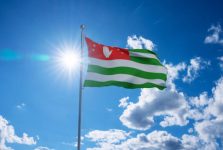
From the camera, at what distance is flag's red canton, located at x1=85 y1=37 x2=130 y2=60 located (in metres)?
25.1

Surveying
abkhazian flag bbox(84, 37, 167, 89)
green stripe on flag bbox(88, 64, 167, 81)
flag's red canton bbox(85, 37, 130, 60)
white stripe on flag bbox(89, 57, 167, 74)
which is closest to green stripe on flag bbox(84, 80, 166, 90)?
abkhazian flag bbox(84, 37, 167, 89)

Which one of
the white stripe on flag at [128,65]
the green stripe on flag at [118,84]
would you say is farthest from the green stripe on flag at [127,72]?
the green stripe on flag at [118,84]

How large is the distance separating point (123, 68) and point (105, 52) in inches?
71.6

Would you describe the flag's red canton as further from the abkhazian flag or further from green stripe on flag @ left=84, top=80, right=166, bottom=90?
green stripe on flag @ left=84, top=80, right=166, bottom=90

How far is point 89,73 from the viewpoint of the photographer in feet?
78.6

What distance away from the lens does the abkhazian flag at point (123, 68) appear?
2472 centimetres

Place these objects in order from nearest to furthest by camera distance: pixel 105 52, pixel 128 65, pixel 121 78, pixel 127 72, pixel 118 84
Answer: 1. pixel 118 84
2. pixel 121 78
3. pixel 105 52
4. pixel 127 72
5. pixel 128 65

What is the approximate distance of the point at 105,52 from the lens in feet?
84.7

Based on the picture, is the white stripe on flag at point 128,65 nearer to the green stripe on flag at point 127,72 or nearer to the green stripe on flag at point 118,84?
the green stripe on flag at point 127,72

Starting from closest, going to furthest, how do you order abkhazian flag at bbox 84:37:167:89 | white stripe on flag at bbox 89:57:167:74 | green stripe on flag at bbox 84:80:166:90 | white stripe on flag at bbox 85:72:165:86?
green stripe on flag at bbox 84:80:166:90
white stripe on flag at bbox 85:72:165:86
abkhazian flag at bbox 84:37:167:89
white stripe on flag at bbox 89:57:167:74

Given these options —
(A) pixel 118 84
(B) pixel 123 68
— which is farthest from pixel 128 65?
(A) pixel 118 84

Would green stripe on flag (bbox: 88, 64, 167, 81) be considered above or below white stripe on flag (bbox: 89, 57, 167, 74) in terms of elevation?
below

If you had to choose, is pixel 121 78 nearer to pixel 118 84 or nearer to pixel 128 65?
pixel 118 84

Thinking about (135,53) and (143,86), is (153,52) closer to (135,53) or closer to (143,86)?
(135,53)
